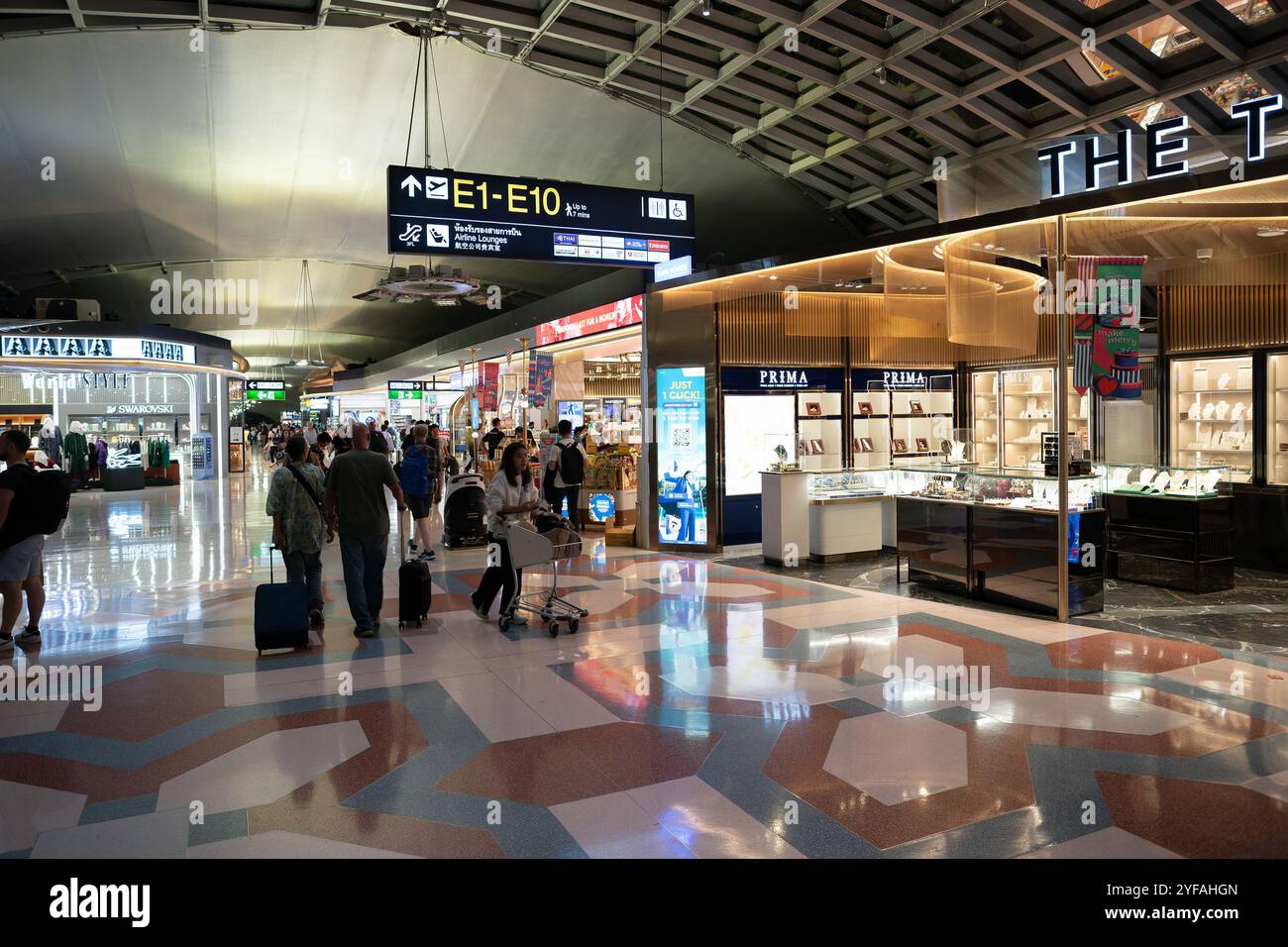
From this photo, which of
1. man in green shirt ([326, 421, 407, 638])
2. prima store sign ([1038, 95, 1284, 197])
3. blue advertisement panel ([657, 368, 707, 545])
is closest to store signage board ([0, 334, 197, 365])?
blue advertisement panel ([657, 368, 707, 545])

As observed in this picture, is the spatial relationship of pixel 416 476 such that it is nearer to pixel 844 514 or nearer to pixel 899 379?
pixel 844 514

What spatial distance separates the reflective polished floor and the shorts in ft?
1.86

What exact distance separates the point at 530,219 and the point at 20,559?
5088mm

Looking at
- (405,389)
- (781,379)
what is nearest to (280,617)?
(781,379)

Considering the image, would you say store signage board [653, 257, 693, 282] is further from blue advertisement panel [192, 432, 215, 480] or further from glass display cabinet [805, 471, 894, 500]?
blue advertisement panel [192, 432, 215, 480]

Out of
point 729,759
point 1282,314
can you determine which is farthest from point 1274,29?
point 729,759

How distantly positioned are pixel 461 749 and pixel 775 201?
49.8 ft

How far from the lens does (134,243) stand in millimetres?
19188

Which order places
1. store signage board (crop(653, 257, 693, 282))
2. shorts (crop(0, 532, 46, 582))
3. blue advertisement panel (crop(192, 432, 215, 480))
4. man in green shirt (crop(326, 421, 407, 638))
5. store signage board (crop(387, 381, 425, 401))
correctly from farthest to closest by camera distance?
store signage board (crop(387, 381, 425, 401)), blue advertisement panel (crop(192, 432, 215, 480)), store signage board (crop(653, 257, 693, 282)), man in green shirt (crop(326, 421, 407, 638)), shorts (crop(0, 532, 46, 582))

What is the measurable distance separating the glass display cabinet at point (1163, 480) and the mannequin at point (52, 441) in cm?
2187

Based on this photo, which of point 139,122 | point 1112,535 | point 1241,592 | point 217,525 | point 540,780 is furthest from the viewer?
point 217,525

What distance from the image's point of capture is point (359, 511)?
658 centimetres

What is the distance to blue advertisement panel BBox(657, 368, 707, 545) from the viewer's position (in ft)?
35.2

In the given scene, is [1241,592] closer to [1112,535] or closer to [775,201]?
[1112,535]
